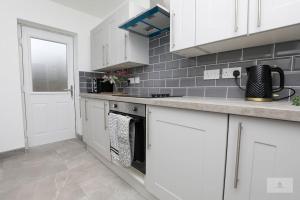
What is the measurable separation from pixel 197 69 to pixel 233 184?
3.58 ft

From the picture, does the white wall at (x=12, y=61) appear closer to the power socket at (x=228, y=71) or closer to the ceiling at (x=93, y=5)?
the ceiling at (x=93, y=5)

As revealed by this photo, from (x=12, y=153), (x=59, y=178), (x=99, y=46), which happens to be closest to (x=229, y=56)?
(x=99, y=46)

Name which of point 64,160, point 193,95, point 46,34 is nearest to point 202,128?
point 193,95

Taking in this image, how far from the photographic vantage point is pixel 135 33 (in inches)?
75.7

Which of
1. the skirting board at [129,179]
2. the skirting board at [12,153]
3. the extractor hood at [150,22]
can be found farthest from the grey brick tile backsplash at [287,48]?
the skirting board at [12,153]

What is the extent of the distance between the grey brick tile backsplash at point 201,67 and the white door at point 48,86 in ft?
4.69

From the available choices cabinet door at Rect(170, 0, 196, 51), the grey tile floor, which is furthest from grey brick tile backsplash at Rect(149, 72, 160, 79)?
the grey tile floor

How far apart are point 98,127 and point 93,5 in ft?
6.96

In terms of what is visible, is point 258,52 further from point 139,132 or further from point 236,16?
point 139,132

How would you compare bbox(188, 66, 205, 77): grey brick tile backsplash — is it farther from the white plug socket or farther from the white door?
the white door

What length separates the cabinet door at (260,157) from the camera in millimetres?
580

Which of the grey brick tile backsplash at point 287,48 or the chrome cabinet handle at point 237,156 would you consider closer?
the chrome cabinet handle at point 237,156

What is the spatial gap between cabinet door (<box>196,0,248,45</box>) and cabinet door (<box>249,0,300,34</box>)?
0.14 ft

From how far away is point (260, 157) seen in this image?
2.14ft
